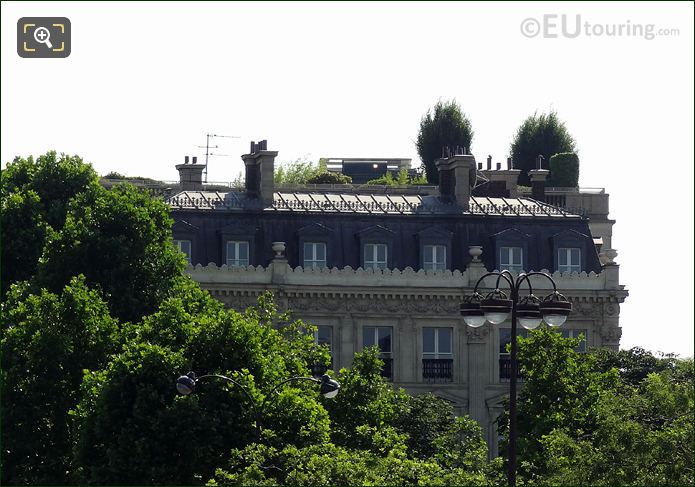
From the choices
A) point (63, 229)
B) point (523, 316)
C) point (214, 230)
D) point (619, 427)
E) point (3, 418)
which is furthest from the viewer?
point (214, 230)

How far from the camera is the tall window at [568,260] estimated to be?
107312 millimetres

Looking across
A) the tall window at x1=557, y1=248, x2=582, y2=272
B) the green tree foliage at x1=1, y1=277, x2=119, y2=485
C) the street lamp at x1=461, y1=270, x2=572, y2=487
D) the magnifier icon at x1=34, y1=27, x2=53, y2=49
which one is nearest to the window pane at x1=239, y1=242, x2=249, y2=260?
the tall window at x1=557, y1=248, x2=582, y2=272

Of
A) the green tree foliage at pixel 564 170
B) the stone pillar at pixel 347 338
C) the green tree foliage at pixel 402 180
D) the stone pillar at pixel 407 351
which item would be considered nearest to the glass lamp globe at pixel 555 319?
the stone pillar at pixel 347 338

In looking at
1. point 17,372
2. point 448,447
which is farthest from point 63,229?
point 448,447

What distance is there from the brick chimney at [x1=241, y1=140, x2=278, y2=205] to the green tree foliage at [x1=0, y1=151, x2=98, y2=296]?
1614 centimetres

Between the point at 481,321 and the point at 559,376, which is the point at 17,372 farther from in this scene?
the point at 481,321

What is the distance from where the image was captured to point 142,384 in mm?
69875

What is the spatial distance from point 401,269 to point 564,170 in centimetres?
3053

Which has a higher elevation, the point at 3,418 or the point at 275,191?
the point at 275,191

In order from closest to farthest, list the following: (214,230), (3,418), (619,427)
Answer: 1. (619,427)
2. (3,418)
3. (214,230)

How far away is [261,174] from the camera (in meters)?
108

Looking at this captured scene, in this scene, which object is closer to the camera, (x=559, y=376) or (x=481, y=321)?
(x=481, y=321)

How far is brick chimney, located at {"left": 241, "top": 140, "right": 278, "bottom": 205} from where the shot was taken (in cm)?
10813

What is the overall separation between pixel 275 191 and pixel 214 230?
532cm
